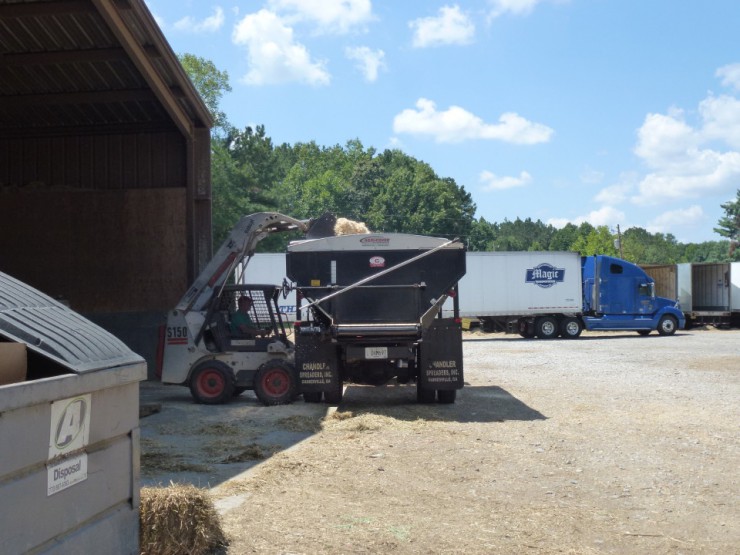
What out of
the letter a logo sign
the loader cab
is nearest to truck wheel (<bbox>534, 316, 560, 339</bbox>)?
the loader cab

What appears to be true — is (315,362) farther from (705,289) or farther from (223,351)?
(705,289)

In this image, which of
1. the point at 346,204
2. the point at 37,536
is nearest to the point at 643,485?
the point at 37,536

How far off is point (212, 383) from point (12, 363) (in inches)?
382

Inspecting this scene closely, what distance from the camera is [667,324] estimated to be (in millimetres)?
33000

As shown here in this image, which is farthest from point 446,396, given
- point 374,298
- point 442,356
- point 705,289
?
point 705,289

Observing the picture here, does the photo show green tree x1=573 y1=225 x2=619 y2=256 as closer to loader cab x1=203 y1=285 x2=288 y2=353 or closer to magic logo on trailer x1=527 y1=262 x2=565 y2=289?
magic logo on trailer x1=527 y1=262 x2=565 y2=289

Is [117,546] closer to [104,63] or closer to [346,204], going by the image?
[104,63]

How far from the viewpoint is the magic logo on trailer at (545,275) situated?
105ft

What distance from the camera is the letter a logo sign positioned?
3.55 meters

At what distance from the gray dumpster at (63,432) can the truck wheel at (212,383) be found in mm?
8575

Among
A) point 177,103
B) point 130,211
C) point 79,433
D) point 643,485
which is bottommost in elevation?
point 643,485

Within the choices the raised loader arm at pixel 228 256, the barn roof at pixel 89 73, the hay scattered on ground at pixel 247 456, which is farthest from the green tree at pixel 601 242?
the hay scattered on ground at pixel 247 456

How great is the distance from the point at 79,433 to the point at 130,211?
1461 centimetres

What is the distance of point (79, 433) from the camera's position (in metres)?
3.77
